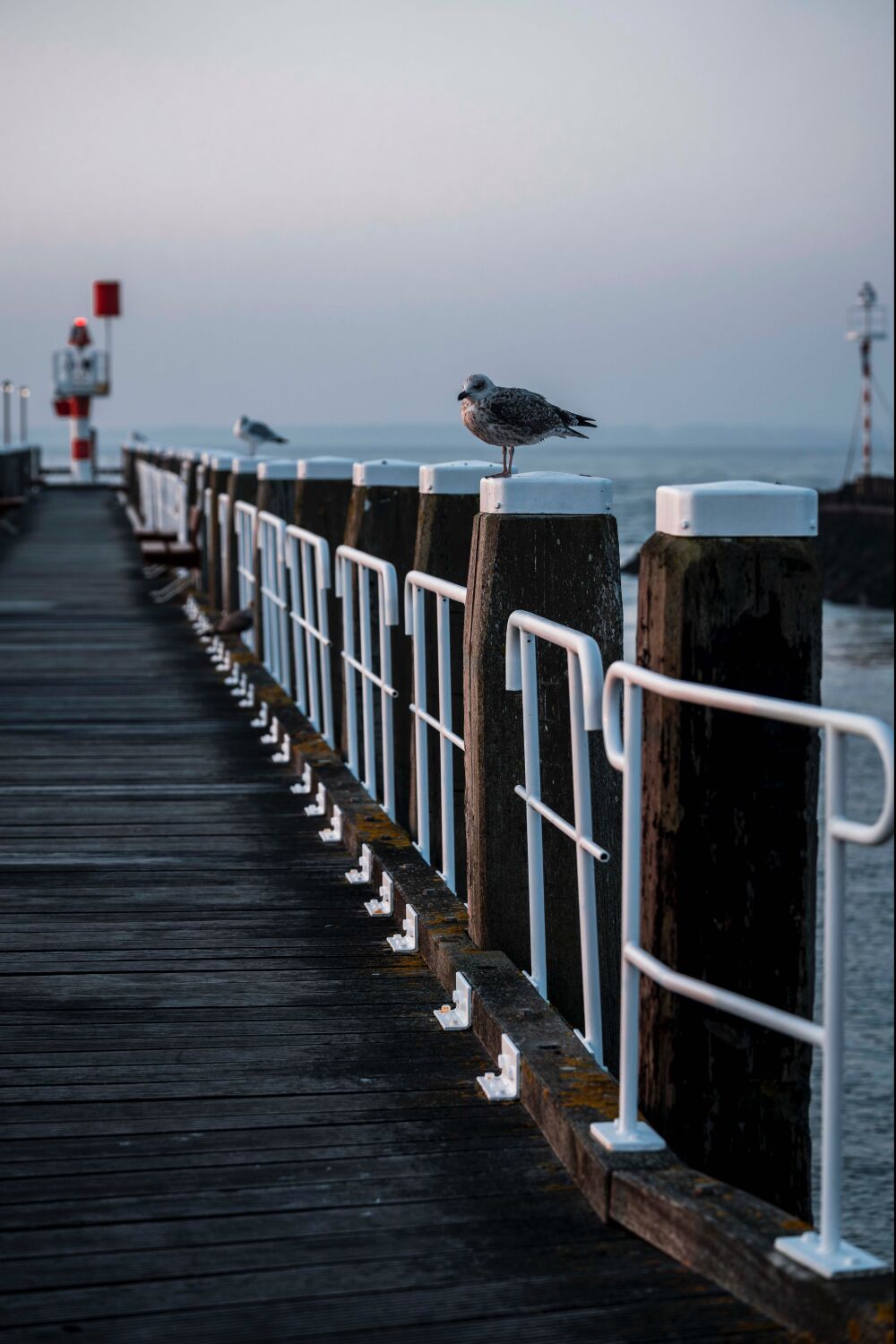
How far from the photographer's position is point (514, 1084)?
144 inches

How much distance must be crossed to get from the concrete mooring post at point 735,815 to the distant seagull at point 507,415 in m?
1.86

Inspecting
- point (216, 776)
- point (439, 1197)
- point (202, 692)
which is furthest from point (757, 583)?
point (202, 692)

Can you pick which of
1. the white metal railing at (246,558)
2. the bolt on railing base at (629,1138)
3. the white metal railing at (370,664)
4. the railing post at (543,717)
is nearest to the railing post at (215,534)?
the white metal railing at (246,558)

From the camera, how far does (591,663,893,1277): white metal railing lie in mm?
2373

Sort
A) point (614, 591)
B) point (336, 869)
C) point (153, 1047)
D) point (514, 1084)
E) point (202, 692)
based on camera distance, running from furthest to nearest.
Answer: point (202, 692), point (336, 869), point (614, 591), point (153, 1047), point (514, 1084)

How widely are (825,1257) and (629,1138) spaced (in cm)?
59

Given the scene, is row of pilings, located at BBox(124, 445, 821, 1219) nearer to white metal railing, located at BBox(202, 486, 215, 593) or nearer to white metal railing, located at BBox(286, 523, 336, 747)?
white metal railing, located at BBox(286, 523, 336, 747)

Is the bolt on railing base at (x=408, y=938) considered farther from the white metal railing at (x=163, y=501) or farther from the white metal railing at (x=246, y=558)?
the white metal railing at (x=163, y=501)

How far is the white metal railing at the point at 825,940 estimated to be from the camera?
2.37 m

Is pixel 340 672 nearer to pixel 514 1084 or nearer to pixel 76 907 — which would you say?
pixel 76 907

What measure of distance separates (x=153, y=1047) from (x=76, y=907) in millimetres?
1400

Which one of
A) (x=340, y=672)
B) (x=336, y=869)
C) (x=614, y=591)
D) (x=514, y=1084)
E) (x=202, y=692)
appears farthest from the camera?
(x=202, y=692)

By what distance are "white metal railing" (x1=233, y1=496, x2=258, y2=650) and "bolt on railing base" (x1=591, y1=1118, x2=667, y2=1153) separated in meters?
7.65

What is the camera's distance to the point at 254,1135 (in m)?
3.44
